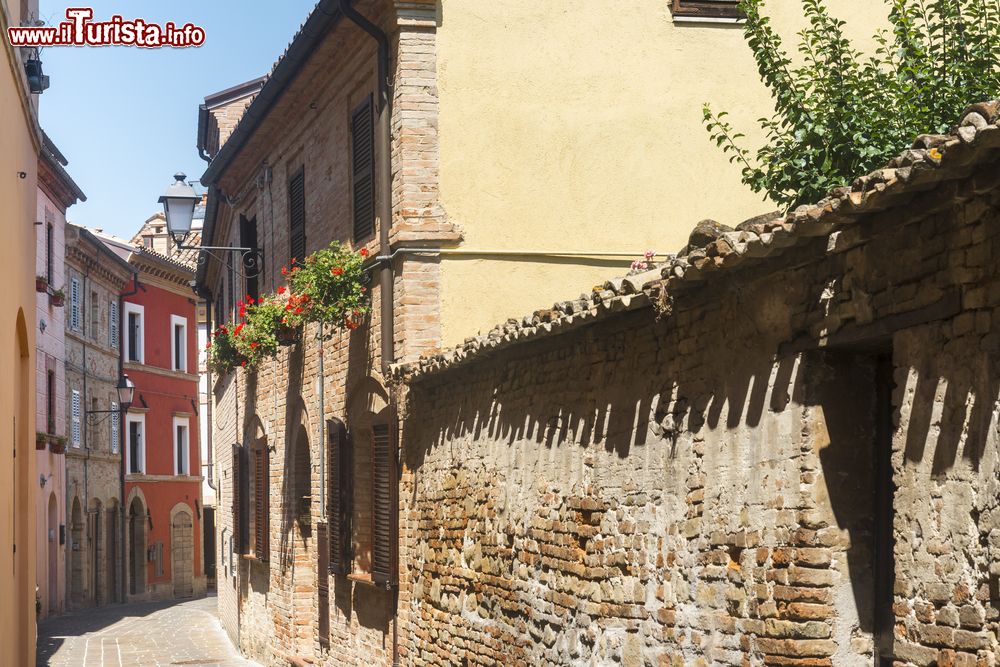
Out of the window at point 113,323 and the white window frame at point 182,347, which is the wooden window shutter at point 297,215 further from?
the white window frame at point 182,347

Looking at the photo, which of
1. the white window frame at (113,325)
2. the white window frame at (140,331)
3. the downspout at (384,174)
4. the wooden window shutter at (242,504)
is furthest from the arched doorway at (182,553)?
the downspout at (384,174)

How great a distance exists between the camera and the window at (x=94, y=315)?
35.8 meters

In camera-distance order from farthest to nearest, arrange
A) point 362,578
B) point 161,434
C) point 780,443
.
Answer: point 161,434
point 362,578
point 780,443

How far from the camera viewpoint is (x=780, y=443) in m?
5.52

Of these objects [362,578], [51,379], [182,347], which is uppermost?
[182,347]

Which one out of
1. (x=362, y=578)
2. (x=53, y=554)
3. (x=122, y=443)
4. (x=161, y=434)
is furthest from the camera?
(x=161, y=434)

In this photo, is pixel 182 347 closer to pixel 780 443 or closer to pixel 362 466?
pixel 362 466

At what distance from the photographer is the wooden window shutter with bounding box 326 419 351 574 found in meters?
13.5

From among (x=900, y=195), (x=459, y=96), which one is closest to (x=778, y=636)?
(x=900, y=195)

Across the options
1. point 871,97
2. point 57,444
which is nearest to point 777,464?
point 871,97

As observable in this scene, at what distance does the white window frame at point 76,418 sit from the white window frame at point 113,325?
10.0 feet

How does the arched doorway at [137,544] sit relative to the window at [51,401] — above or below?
below

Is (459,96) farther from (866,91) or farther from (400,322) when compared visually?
(866,91)

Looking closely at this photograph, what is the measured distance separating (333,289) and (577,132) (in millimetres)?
2621
